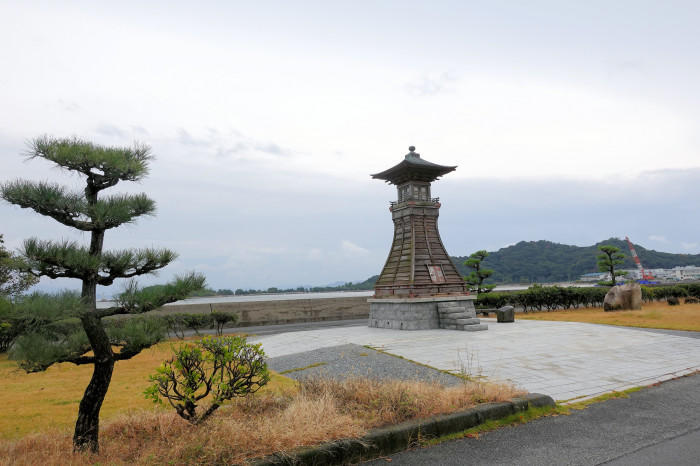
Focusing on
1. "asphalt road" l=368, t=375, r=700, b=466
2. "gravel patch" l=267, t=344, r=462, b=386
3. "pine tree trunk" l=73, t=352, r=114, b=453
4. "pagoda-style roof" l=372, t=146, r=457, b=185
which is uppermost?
"pagoda-style roof" l=372, t=146, r=457, b=185

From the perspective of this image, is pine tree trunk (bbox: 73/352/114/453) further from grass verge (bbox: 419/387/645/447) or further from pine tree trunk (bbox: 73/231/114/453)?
grass verge (bbox: 419/387/645/447)

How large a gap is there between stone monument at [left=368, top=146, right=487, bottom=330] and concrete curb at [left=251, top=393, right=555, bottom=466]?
11593mm

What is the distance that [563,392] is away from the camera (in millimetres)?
7266

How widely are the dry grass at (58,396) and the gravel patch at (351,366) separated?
39.5 inches

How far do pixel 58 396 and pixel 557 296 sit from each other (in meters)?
29.1

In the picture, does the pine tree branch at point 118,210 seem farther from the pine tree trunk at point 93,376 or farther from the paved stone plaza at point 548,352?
the paved stone plaza at point 548,352

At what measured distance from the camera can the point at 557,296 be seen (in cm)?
2825

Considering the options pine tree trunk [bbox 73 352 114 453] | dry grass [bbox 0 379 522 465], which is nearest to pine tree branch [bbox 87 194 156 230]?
pine tree trunk [bbox 73 352 114 453]

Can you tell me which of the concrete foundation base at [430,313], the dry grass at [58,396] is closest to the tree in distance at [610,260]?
the concrete foundation base at [430,313]

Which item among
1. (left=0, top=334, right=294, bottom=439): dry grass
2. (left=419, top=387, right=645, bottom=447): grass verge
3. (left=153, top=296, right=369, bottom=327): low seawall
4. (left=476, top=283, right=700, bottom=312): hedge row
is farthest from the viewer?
(left=476, top=283, right=700, bottom=312): hedge row

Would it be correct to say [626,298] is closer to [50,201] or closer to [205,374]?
[205,374]

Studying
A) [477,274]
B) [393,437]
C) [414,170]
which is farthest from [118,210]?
[477,274]

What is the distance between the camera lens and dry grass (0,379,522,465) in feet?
13.6

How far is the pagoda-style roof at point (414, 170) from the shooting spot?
66.0 ft
